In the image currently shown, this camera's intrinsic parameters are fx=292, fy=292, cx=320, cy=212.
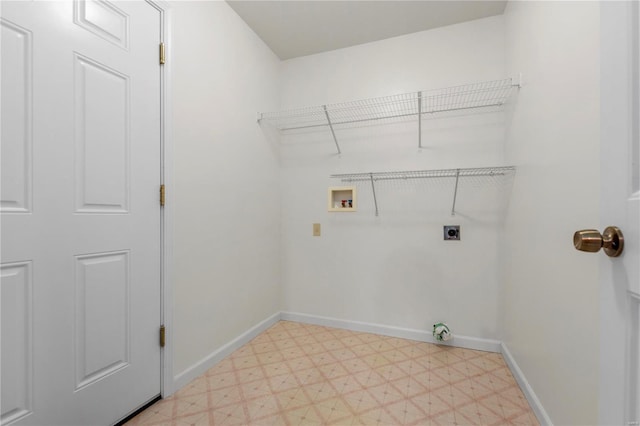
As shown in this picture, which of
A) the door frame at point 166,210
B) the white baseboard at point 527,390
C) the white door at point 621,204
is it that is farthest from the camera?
the door frame at point 166,210

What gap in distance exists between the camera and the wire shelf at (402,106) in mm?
2141

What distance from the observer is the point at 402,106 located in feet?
7.79

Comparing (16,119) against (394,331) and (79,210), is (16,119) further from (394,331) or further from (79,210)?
(394,331)

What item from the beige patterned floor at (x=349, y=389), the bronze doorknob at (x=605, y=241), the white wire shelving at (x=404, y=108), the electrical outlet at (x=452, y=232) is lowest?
the beige patterned floor at (x=349, y=389)

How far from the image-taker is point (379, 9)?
2090 mm

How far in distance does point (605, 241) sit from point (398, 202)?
1853 mm

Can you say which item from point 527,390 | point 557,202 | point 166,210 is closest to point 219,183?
point 166,210

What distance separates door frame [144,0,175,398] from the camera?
5.22 ft

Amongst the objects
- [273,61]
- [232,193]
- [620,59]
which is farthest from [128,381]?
[273,61]

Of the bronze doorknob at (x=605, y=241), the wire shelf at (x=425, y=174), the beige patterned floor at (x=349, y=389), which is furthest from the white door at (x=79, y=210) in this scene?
the bronze doorknob at (x=605, y=241)

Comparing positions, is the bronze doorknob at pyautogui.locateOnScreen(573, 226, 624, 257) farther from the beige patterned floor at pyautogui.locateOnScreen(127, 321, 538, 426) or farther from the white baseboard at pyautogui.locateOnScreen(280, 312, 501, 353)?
the white baseboard at pyautogui.locateOnScreen(280, 312, 501, 353)

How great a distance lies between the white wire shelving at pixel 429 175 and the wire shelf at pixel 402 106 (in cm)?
45

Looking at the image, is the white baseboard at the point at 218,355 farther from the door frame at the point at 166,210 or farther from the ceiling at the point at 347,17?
the ceiling at the point at 347,17

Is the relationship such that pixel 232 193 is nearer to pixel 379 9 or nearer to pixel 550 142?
pixel 379 9
